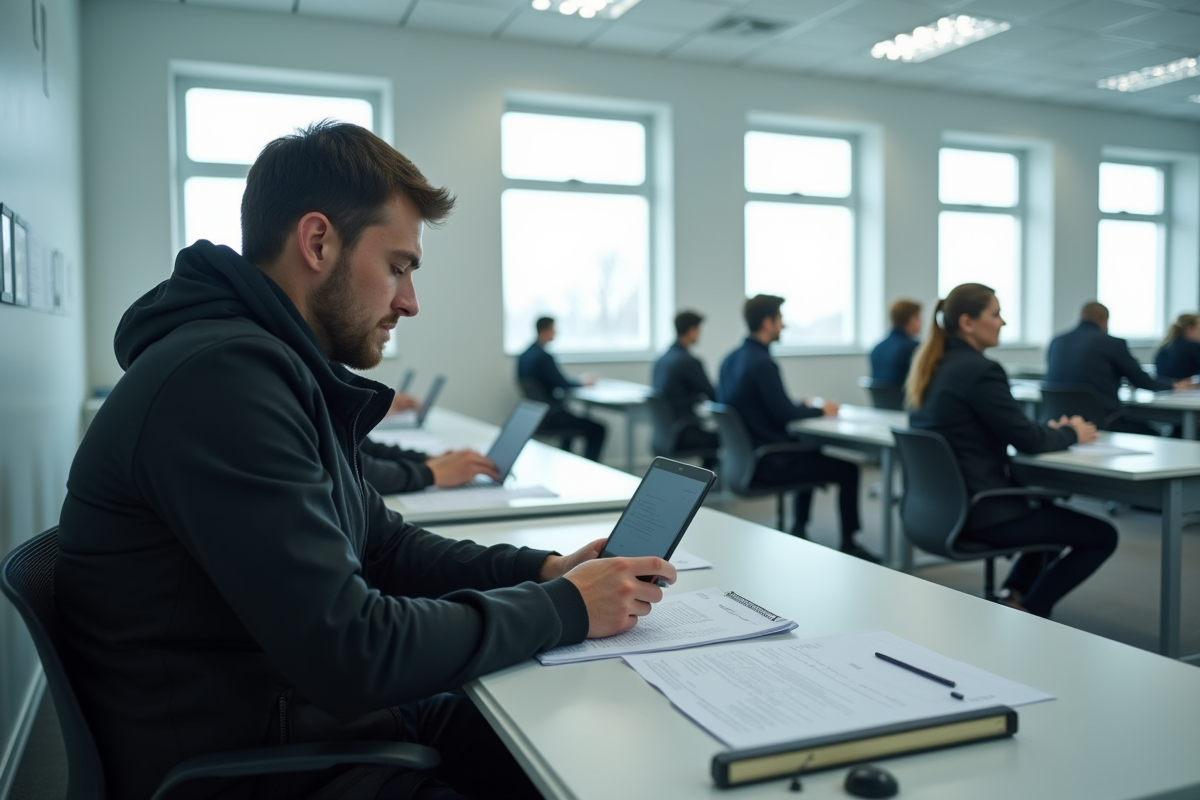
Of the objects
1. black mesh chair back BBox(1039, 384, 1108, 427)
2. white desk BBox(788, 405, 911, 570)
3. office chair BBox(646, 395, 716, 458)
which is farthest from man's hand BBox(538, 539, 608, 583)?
black mesh chair back BBox(1039, 384, 1108, 427)

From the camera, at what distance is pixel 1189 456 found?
2.98 meters

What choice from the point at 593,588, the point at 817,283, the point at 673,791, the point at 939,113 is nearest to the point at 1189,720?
the point at 673,791

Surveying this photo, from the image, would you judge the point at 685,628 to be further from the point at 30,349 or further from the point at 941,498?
the point at 30,349

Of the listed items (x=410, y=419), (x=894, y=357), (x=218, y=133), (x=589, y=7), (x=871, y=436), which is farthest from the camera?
(x=218, y=133)

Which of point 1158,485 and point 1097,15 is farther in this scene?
point 1097,15

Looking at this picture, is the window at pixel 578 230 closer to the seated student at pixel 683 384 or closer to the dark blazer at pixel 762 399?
the seated student at pixel 683 384

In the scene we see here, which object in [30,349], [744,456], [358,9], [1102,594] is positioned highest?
[358,9]

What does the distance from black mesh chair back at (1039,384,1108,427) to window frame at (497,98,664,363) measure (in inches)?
128

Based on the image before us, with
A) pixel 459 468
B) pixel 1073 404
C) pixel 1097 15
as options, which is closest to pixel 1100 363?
pixel 1073 404

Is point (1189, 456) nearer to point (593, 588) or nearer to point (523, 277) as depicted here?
point (593, 588)

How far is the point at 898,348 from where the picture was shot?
5.86 metres

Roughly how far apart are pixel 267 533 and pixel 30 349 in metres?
2.32

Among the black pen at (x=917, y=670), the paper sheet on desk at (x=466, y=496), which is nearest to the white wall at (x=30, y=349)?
the paper sheet on desk at (x=466, y=496)

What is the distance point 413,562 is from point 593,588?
0.41 m
